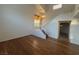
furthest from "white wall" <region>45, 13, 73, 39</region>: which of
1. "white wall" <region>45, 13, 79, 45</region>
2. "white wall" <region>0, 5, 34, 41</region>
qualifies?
"white wall" <region>0, 5, 34, 41</region>

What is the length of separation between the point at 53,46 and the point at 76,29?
313mm

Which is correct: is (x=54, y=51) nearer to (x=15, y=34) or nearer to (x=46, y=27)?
(x=46, y=27)

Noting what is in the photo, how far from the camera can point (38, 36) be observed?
5.51 ft

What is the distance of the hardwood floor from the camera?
64.9 inches

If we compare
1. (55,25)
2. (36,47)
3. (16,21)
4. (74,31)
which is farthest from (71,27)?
(16,21)

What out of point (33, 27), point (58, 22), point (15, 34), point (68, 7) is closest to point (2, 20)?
point (15, 34)

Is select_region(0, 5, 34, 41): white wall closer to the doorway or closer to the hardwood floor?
the hardwood floor

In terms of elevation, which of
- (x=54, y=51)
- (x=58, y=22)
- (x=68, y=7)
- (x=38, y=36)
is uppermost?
(x=68, y=7)

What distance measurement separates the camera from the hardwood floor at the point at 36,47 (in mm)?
1648

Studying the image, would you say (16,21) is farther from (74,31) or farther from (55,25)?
(74,31)

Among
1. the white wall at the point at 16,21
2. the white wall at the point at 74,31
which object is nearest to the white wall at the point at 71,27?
the white wall at the point at 74,31

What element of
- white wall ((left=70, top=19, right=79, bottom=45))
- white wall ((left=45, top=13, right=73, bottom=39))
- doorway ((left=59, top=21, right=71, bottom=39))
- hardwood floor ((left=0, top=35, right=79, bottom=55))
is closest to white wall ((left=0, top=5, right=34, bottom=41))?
hardwood floor ((left=0, top=35, right=79, bottom=55))

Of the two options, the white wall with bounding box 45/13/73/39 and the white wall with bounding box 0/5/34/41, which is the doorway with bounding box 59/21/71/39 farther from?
the white wall with bounding box 0/5/34/41

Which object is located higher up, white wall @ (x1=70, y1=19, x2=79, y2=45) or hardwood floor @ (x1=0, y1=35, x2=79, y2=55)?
white wall @ (x1=70, y1=19, x2=79, y2=45)
